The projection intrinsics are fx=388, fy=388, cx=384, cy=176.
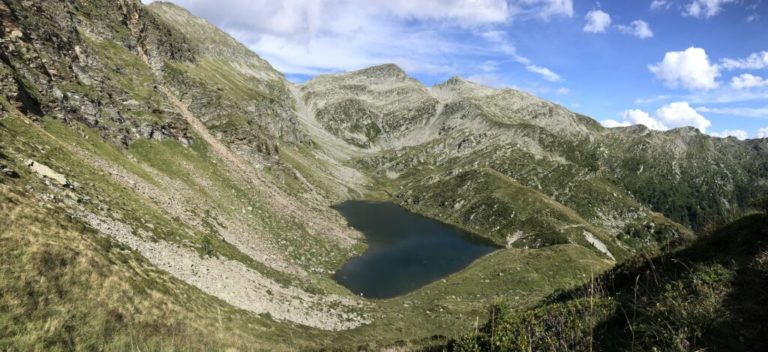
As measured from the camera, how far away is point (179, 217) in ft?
148

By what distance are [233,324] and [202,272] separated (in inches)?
356

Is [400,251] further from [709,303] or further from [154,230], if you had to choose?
[709,303]

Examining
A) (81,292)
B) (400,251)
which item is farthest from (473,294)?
(81,292)

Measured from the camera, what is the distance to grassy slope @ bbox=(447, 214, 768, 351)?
20.9 ft

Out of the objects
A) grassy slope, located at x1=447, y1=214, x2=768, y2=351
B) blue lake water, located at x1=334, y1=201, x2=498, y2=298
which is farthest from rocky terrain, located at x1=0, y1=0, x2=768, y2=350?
blue lake water, located at x1=334, y1=201, x2=498, y2=298

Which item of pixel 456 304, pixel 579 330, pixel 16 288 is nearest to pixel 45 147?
pixel 16 288

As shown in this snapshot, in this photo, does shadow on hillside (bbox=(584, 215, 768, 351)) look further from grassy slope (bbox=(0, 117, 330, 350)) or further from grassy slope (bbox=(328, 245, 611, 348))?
grassy slope (bbox=(328, 245, 611, 348))

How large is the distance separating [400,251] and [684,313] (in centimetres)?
9213

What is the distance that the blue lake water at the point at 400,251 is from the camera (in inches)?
2756

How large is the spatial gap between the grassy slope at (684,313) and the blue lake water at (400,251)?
55.0 metres

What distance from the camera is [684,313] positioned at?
6871mm

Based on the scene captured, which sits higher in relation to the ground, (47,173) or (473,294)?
(47,173)

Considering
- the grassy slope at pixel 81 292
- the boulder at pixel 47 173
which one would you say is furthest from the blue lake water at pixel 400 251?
the boulder at pixel 47 173

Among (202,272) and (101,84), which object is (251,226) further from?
(101,84)
